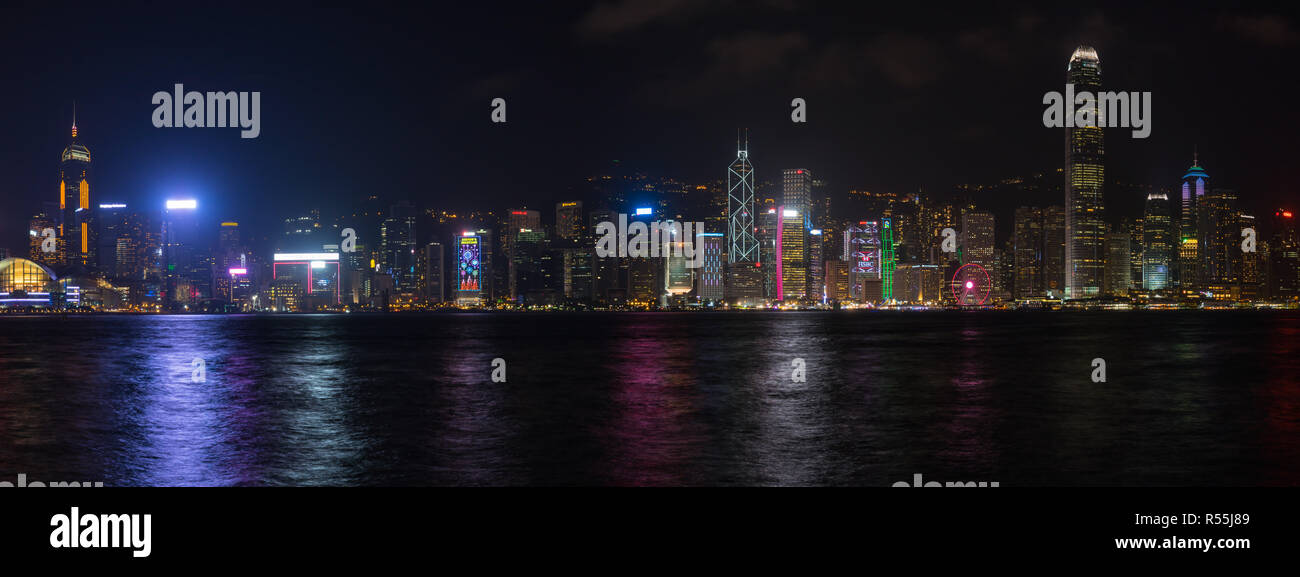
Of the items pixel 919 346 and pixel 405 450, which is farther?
pixel 919 346

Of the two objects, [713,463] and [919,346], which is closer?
[713,463]
